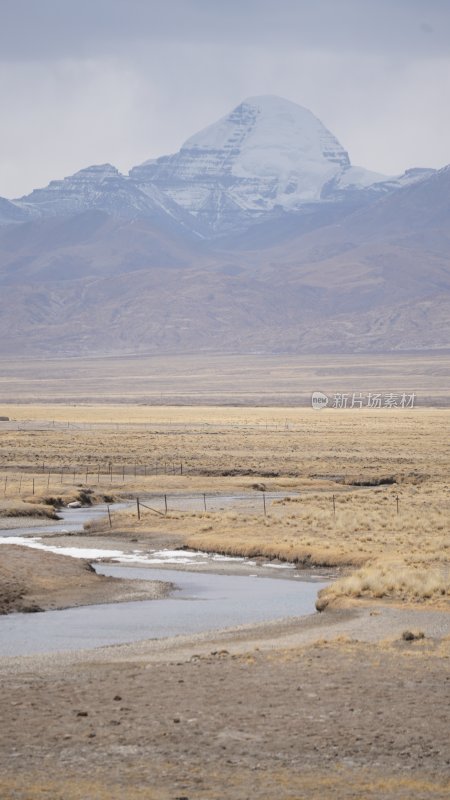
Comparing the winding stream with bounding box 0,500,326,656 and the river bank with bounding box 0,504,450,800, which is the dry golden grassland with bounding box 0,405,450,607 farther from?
the river bank with bounding box 0,504,450,800

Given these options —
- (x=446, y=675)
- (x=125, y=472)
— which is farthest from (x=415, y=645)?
(x=125, y=472)

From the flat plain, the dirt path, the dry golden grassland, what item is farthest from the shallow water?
the dirt path

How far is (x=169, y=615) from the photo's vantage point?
30.7 m

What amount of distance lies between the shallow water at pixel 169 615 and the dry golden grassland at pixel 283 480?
1.61m

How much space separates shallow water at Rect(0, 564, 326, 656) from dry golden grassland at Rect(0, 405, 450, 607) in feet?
5.29

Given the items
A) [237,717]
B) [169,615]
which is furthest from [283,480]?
[237,717]

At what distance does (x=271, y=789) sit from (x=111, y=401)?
17983 cm

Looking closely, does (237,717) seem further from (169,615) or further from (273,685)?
(169,615)

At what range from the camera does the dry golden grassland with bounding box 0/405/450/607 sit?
39.2 m

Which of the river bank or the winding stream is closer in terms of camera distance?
the river bank

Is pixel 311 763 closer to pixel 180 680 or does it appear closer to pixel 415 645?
pixel 180 680

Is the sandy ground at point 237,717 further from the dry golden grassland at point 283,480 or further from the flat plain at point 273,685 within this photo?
the dry golden grassland at point 283,480

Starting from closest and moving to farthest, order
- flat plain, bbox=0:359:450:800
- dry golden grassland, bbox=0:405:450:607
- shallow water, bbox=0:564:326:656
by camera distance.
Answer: flat plain, bbox=0:359:450:800 → shallow water, bbox=0:564:326:656 → dry golden grassland, bbox=0:405:450:607

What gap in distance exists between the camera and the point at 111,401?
195 meters
